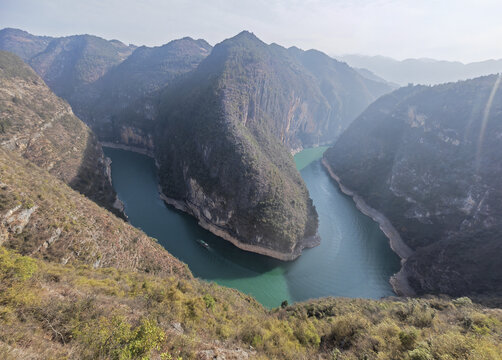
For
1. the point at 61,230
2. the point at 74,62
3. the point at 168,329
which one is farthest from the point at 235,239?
the point at 74,62

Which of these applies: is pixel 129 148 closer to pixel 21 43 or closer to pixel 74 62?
pixel 74 62

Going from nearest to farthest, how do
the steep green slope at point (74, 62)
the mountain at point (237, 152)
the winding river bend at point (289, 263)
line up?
the winding river bend at point (289, 263), the mountain at point (237, 152), the steep green slope at point (74, 62)

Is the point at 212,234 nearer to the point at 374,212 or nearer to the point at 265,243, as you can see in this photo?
the point at 265,243

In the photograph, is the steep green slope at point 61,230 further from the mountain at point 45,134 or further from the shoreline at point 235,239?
the shoreline at point 235,239

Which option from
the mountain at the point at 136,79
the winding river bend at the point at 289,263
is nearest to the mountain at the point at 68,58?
the mountain at the point at 136,79

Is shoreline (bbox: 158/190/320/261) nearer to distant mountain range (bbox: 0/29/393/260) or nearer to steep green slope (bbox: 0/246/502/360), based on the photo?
distant mountain range (bbox: 0/29/393/260)
